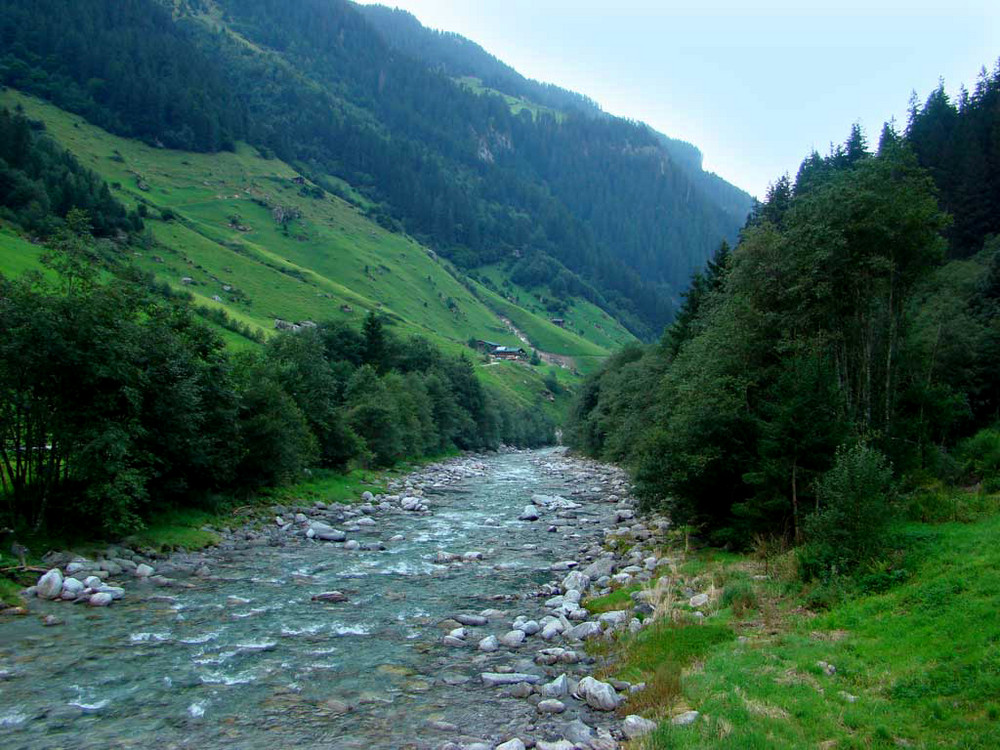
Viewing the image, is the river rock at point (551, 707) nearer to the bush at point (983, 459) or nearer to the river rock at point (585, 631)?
the river rock at point (585, 631)

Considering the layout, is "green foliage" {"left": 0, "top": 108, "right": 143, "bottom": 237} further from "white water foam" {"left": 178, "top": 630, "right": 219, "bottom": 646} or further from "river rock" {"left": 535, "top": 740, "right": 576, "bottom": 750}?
"river rock" {"left": 535, "top": 740, "right": 576, "bottom": 750}

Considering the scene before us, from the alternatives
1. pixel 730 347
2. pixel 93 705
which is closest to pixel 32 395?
pixel 93 705

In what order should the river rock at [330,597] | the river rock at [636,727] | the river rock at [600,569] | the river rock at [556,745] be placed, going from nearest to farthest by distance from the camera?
the river rock at [556,745] < the river rock at [636,727] < the river rock at [330,597] < the river rock at [600,569]

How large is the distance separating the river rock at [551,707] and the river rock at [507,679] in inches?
55.0

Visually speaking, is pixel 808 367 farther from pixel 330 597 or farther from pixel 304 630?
pixel 304 630

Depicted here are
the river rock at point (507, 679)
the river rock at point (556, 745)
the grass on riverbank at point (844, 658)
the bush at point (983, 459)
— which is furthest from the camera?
the bush at point (983, 459)

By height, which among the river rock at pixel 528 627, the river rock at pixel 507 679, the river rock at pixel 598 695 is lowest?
the river rock at pixel 528 627

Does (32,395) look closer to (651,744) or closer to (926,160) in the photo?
(651,744)

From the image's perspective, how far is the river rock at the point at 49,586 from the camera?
746 inches

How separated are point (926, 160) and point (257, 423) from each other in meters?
99.8

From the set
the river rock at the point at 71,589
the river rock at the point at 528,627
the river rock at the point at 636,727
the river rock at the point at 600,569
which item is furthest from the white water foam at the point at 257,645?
the river rock at the point at 600,569

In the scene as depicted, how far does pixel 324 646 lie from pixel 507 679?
562 centimetres

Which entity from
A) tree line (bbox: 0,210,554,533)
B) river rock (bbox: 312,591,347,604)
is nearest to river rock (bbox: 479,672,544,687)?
river rock (bbox: 312,591,347,604)

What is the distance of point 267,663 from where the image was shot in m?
15.5
